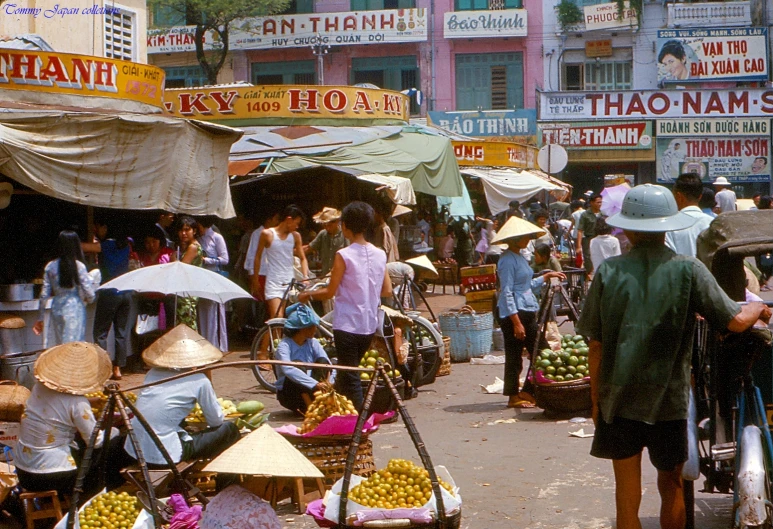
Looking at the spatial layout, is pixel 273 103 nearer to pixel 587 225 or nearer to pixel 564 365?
pixel 587 225

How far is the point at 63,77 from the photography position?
11.3 metres

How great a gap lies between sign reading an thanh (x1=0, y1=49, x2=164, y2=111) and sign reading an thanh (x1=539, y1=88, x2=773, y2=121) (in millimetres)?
22113

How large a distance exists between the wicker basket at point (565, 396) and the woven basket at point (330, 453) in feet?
8.63

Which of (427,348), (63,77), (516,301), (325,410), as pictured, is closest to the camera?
(325,410)

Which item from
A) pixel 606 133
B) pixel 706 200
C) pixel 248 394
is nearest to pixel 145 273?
pixel 248 394

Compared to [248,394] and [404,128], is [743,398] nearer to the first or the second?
[248,394]

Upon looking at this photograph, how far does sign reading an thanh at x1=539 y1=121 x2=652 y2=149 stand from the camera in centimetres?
3222

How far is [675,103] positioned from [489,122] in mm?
5745

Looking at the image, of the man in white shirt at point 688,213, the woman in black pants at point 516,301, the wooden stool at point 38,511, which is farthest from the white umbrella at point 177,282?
the man in white shirt at point 688,213

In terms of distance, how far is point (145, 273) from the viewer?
8.51 m

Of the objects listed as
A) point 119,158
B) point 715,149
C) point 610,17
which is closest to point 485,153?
point 715,149

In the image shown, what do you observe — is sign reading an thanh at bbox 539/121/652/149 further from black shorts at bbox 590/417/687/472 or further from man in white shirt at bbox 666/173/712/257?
black shorts at bbox 590/417/687/472

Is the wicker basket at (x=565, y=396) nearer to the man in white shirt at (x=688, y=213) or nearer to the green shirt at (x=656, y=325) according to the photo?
the man in white shirt at (x=688, y=213)

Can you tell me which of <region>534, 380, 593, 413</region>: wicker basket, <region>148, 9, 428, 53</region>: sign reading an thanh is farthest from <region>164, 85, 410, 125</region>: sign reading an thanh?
<region>148, 9, 428, 53</region>: sign reading an thanh
